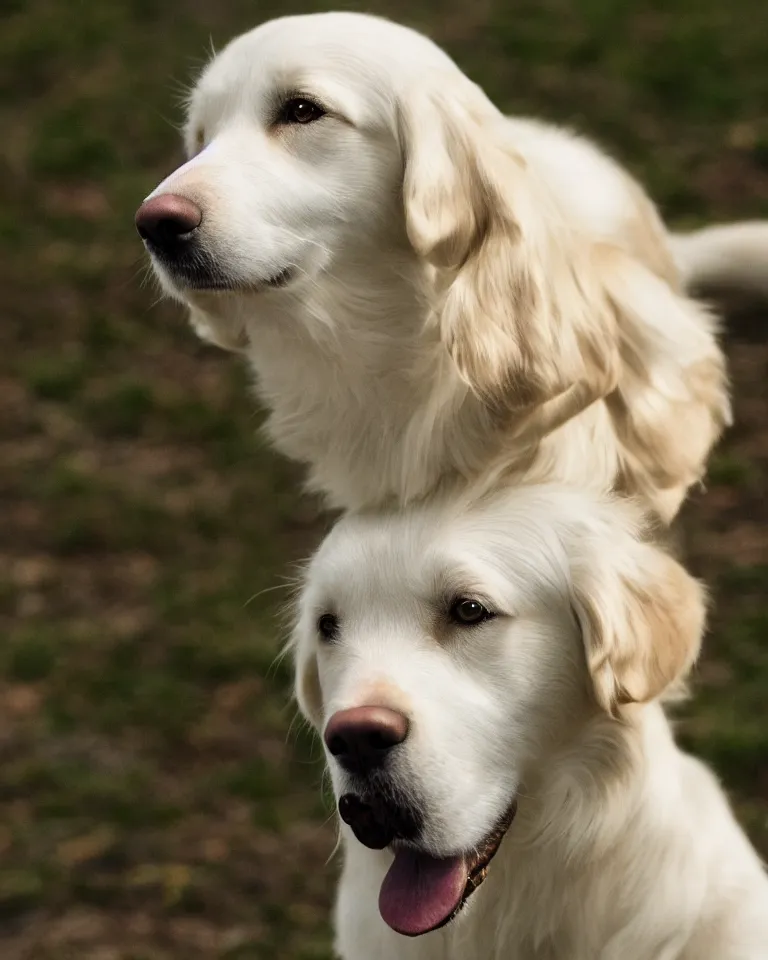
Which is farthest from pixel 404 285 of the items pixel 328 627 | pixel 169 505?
pixel 169 505

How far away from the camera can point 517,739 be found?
2.58 meters

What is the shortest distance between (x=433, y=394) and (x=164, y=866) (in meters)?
1.75

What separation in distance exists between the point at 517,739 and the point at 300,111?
3.91 ft

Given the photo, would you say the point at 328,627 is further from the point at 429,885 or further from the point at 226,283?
the point at 226,283

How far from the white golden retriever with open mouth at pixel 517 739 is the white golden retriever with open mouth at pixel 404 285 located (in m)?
0.24

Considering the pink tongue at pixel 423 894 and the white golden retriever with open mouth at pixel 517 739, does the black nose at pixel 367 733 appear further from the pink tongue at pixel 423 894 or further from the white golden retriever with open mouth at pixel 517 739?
the pink tongue at pixel 423 894

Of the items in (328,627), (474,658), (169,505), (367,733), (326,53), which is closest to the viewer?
(367,733)

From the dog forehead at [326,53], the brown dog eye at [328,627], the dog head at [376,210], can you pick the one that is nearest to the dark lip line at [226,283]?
the dog head at [376,210]

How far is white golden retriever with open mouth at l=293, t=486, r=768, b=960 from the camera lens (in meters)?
2.48

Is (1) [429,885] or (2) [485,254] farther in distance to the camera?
(2) [485,254]

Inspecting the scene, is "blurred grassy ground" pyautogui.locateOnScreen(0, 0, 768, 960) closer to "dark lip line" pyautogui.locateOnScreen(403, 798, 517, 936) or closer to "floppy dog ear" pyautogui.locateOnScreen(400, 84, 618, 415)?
"dark lip line" pyautogui.locateOnScreen(403, 798, 517, 936)

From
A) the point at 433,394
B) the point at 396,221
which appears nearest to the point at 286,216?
the point at 396,221

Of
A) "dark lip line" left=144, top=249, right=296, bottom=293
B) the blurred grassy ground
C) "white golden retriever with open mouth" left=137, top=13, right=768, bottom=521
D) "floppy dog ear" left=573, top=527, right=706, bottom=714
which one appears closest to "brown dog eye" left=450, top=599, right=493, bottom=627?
"floppy dog ear" left=573, top=527, right=706, bottom=714

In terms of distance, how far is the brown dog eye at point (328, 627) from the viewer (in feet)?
8.78
